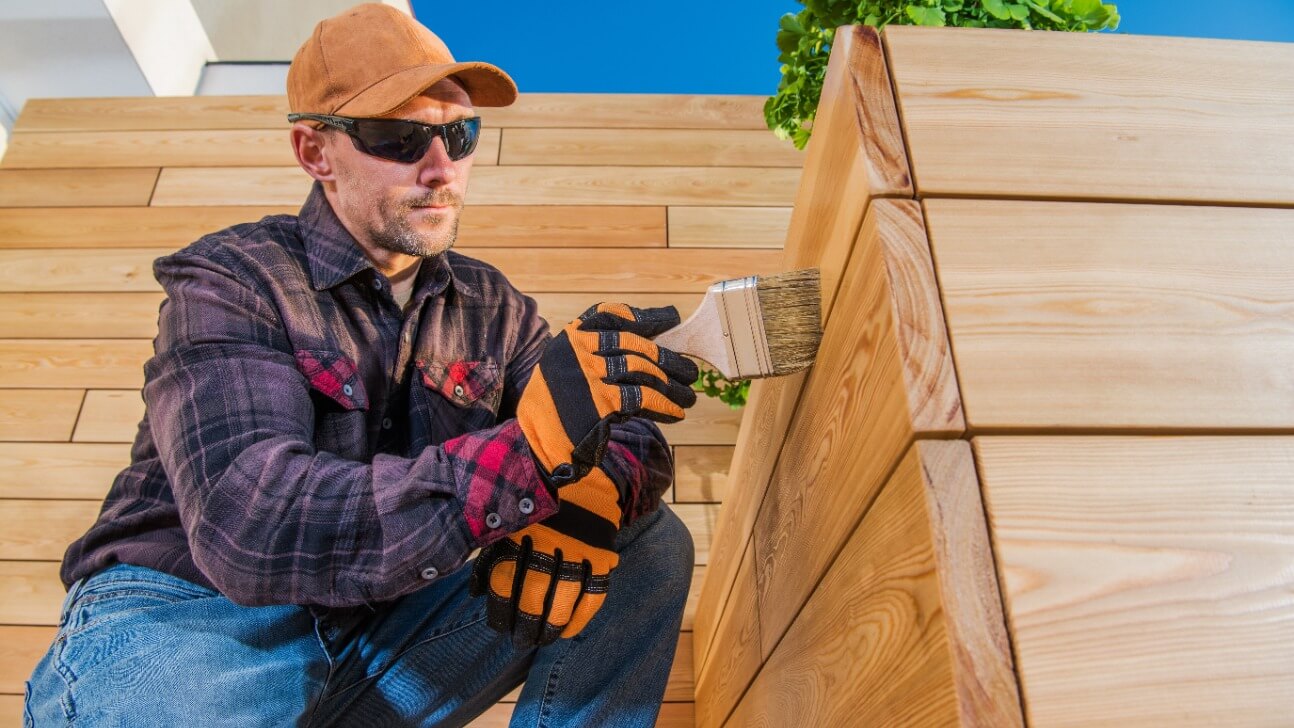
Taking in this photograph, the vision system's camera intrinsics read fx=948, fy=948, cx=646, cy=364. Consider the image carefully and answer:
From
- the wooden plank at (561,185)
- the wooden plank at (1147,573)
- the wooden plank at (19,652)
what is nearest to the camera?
the wooden plank at (1147,573)

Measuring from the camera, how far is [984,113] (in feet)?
2.22

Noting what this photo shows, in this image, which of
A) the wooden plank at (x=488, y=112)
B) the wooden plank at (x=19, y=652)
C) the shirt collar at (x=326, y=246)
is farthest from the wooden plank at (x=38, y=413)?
the shirt collar at (x=326, y=246)

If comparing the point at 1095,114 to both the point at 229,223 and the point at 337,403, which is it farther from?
the point at 229,223

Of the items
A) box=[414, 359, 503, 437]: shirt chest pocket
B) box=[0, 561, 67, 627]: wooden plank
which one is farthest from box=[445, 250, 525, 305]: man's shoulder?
box=[0, 561, 67, 627]: wooden plank

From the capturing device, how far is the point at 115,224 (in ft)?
6.59

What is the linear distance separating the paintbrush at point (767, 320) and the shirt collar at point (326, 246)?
497mm

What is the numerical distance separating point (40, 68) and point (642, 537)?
206cm

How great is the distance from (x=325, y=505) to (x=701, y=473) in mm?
912

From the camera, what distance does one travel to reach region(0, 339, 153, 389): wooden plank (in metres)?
1.75

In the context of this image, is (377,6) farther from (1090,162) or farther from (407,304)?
(1090,162)

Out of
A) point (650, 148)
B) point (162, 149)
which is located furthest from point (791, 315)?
point (162, 149)

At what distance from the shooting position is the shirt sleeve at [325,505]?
32.1 inches

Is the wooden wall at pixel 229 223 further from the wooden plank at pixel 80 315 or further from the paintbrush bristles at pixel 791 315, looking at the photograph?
the paintbrush bristles at pixel 791 315

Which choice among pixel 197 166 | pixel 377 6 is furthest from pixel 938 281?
pixel 197 166
